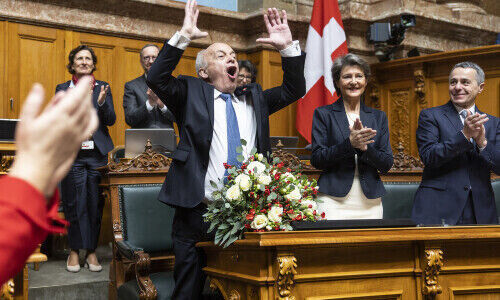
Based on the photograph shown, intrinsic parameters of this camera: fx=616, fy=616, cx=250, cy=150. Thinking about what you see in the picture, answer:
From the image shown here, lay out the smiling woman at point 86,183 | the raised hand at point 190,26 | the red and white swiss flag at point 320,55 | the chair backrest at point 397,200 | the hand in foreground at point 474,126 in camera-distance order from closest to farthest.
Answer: the raised hand at point 190,26 → the hand in foreground at point 474,126 → the chair backrest at point 397,200 → the smiling woman at point 86,183 → the red and white swiss flag at point 320,55

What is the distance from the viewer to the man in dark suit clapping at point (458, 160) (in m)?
2.61

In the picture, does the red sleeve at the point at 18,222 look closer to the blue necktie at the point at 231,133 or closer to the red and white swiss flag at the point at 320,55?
the blue necktie at the point at 231,133

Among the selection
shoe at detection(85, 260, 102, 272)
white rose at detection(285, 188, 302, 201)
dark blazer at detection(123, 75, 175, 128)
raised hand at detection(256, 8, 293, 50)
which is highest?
raised hand at detection(256, 8, 293, 50)

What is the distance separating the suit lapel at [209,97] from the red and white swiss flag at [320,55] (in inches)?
124

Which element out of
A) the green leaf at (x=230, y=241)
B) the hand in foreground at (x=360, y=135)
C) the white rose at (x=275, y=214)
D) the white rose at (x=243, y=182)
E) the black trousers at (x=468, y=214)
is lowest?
the green leaf at (x=230, y=241)

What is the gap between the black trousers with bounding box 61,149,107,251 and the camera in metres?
3.94

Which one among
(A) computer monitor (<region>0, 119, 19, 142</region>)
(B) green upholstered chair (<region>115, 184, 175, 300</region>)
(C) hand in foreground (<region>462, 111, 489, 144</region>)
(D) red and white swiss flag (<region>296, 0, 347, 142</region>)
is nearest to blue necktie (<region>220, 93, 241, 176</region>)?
(B) green upholstered chair (<region>115, 184, 175, 300</region>)

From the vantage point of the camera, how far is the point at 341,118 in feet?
8.92

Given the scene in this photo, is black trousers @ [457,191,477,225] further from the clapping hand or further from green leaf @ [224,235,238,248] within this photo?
green leaf @ [224,235,238,248]

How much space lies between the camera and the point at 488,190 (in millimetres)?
2699

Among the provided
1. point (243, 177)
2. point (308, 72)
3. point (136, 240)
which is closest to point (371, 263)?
point (243, 177)

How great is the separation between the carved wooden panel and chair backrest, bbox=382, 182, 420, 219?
2263mm

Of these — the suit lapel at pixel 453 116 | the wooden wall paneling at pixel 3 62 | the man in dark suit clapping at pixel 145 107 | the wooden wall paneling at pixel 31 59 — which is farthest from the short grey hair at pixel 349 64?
the wooden wall paneling at pixel 3 62

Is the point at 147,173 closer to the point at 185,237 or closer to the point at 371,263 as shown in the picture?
the point at 185,237
